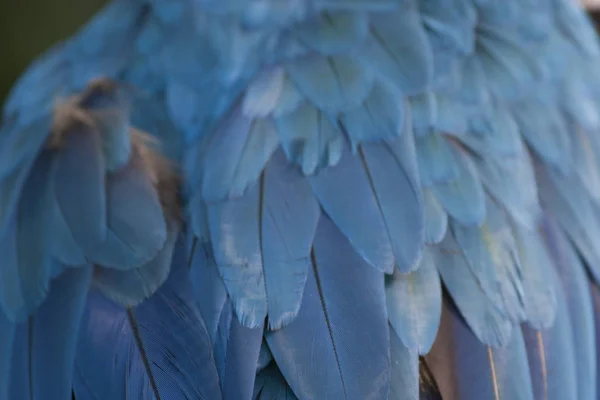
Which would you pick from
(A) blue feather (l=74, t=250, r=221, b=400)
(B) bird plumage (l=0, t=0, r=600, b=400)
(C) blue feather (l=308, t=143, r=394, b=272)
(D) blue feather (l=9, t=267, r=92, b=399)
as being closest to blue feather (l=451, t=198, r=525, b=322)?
(B) bird plumage (l=0, t=0, r=600, b=400)

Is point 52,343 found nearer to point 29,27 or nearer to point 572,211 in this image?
point 572,211

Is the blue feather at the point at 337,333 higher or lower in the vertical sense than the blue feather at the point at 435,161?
lower

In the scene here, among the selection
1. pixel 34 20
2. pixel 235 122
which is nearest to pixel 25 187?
pixel 235 122

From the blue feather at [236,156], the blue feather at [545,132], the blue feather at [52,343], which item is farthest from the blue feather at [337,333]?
the blue feather at [545,132]

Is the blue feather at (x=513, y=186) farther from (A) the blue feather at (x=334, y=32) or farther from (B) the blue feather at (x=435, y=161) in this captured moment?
(A) the blue feather at (x=334, y=32)

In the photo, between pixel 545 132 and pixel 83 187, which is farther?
pixel 545 132

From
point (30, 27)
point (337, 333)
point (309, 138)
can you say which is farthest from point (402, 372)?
point (30, 27)
